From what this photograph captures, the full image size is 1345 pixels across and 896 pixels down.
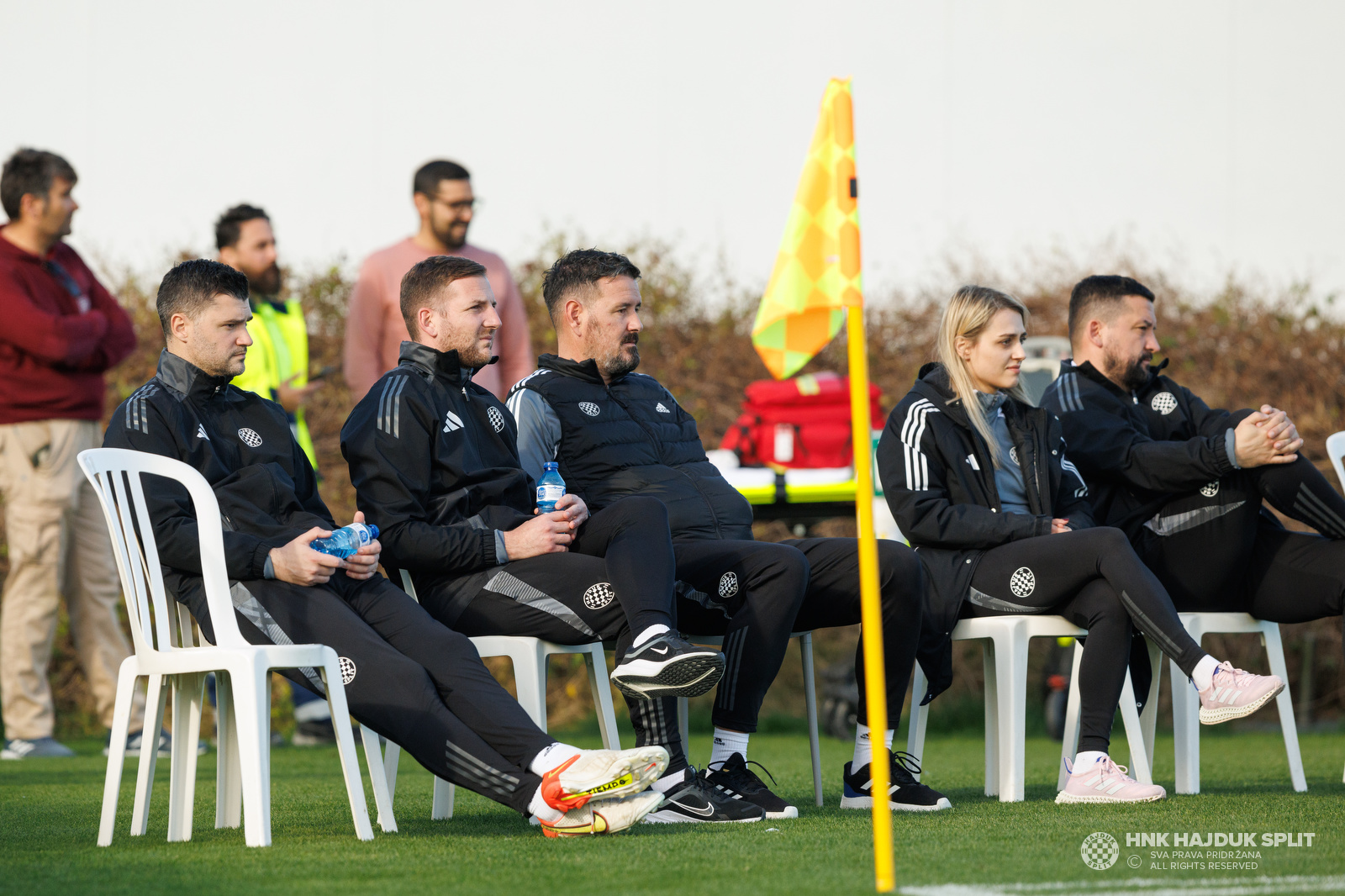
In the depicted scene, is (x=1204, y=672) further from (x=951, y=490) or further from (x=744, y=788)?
(x=744, y=788)

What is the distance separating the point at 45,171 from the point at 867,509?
4725 mm

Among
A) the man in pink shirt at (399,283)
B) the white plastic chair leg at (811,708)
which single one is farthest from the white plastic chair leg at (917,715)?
the man in pink shirt at (399,283)

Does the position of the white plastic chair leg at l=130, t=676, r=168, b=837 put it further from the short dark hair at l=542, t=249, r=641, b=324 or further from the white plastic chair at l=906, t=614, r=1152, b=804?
the white plastic chair at l=906, t=614, r=1152, b=804

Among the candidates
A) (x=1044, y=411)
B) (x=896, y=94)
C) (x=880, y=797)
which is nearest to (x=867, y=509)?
(x=880, y=797)

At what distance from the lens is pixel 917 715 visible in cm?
442

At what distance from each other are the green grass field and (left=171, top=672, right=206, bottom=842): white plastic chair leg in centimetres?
7

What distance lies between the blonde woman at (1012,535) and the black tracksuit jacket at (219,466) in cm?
174

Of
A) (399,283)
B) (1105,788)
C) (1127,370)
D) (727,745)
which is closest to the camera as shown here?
(727,745)

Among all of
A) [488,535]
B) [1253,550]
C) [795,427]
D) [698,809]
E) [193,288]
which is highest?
[193,288]

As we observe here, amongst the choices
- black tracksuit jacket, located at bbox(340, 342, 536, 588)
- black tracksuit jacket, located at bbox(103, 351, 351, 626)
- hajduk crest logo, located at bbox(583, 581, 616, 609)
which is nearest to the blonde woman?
hajduk crest logo, located at bbox(583, 581, 616, 609)

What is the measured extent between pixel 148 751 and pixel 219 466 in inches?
27.9

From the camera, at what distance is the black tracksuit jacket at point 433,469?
12.8ft

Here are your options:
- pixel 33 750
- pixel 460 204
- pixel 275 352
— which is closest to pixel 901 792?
pixel 460 204

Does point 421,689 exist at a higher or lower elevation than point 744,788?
higher
